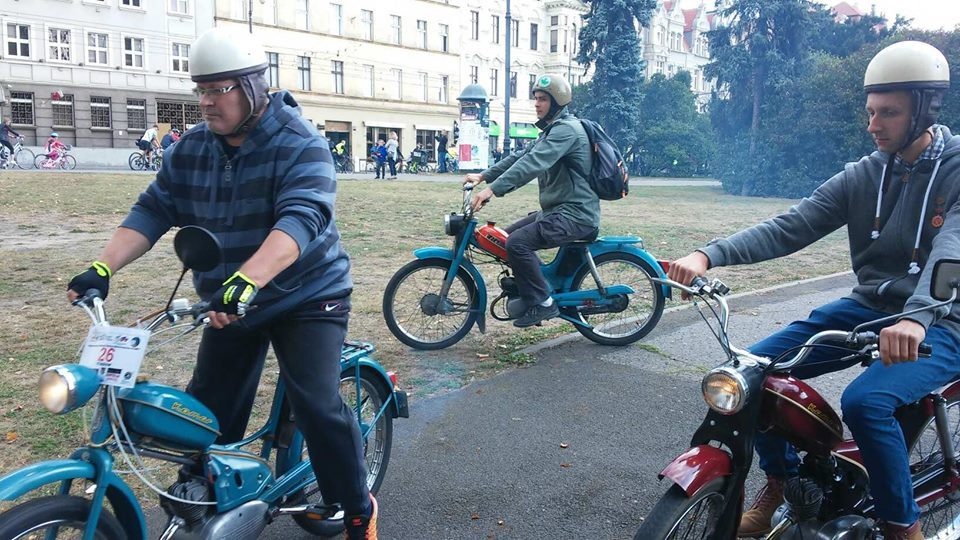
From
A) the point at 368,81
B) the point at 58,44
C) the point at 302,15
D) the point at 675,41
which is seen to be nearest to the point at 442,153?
the point at 368,81

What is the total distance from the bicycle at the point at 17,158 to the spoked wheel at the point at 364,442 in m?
29.9

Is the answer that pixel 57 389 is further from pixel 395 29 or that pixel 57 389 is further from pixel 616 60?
pixel 395 29

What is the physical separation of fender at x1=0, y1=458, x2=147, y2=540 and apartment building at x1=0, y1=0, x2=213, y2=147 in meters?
41.0

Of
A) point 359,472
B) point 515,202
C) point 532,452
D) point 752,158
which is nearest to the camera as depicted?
point 359,472

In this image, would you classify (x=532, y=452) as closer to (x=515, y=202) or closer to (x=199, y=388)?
(x=199, y=388)

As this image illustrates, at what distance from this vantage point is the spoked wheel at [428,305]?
6.29 meters

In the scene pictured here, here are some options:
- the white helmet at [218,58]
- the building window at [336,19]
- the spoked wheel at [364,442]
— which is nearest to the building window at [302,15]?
the building window at [336,19]

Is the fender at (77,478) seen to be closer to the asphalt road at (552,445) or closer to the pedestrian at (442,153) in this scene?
the asphalt road at (552,445)

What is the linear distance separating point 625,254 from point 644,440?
222cm

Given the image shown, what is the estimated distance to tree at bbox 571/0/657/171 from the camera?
136 feet

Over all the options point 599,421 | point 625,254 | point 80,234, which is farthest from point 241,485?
point 80,234

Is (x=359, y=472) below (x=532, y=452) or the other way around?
the other way around

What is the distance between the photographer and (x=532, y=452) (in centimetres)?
443

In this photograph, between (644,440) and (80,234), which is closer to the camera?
(644,440)
